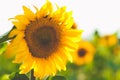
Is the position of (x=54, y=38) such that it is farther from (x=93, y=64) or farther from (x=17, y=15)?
(x=93, y=64)

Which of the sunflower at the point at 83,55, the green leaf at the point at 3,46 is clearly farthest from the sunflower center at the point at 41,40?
the sunflower at the point at 83,55

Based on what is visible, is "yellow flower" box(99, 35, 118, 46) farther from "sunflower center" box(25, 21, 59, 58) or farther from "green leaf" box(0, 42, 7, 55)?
"green leaf" box(0, 42, 7, 55)

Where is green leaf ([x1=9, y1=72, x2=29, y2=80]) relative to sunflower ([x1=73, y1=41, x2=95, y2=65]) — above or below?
above

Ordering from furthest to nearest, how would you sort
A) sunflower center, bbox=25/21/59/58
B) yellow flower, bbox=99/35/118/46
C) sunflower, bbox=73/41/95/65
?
yellow flower, bbox=99/35/118/46, sunflower, bbox=73/41/95/65, sunflower center, bbox=25/21/59/58

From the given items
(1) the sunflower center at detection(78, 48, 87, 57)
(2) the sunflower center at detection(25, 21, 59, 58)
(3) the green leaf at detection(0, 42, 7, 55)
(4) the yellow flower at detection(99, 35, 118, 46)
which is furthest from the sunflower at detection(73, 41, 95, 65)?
(3) the green leaf at detection(0, 42, 7, 55)

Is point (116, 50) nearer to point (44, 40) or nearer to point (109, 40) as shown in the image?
point (109, 40)

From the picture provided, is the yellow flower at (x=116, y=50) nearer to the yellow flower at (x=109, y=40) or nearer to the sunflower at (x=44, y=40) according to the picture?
the yellow flower at (x=109, y=40)

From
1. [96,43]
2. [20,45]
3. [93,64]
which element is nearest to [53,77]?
[20,45]

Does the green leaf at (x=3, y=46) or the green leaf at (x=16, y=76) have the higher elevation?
the green leaf at (x=3, y=46)
